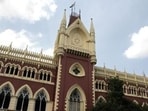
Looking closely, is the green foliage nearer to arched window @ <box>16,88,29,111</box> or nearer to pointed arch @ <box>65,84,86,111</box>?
pointed arch @ <box>65,84,86,111</box>

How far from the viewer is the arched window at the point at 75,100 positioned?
106 ft

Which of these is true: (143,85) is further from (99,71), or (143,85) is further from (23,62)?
(23,62)

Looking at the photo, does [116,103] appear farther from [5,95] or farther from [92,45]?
[5,95]

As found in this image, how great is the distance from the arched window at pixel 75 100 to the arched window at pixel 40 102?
418 cm

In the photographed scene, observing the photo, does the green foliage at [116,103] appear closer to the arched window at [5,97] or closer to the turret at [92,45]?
the turret at [92,45]

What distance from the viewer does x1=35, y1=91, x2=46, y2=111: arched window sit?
30.7m

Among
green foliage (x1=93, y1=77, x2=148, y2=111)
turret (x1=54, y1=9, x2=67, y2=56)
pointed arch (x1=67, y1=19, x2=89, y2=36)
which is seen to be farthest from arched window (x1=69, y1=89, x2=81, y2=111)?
pointed arch (x1=67, y1=19, x2=89, y2=36)

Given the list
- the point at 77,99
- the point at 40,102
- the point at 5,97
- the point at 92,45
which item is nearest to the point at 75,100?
the point at 77,99

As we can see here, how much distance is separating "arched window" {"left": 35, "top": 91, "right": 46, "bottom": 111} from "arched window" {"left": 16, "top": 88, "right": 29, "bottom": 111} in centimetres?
156

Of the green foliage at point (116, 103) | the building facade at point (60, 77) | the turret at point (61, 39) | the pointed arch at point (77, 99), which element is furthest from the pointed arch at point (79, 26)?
the green foliage at point (116, 103)

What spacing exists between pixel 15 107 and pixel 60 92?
273 inches

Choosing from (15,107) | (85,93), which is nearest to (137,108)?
(85,93)

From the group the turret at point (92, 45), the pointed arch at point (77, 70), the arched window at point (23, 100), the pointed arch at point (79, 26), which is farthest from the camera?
the pointed arch at point (79, 26)

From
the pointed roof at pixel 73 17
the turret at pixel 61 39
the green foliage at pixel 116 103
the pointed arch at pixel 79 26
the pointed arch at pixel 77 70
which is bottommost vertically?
the green foliage at pixel 116 103
